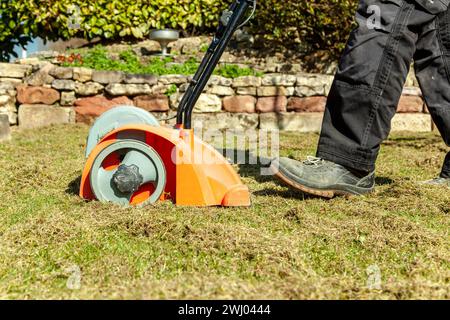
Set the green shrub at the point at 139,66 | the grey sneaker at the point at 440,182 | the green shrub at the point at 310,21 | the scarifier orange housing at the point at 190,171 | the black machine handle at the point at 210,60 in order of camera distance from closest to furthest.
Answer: the scarifier orange housing at the point at 190,171, the black machine handle at the point at 210,60, the grey sneaker at the point at 440,182, the green shrub at the point at 139,66, the green shrub at the point at 310,21

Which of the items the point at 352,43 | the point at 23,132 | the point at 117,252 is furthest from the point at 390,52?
the point at 23,132

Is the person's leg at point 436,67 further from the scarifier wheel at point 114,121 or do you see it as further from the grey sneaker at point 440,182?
the scarifier wheel at point 114,121

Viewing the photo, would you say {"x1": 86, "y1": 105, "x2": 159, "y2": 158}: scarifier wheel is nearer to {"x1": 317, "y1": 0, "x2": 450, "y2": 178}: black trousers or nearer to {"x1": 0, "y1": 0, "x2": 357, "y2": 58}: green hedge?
{"x1": 317, "y1": 0, "x2": 450, "y2": 178}: black trousers

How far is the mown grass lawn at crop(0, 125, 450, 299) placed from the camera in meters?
1.42

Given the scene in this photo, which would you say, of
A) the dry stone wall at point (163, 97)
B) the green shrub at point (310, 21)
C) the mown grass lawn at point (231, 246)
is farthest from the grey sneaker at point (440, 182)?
the green shrub at point (310, 21)

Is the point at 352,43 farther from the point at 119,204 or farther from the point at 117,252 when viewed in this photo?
the point at 117,252

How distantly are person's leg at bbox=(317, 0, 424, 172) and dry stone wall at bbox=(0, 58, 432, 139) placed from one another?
11.6 feet

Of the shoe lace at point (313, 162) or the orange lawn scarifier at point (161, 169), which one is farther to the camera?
the shoe lace at point (313, 162)

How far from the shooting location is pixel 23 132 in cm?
530

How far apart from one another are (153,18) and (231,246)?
6.17m

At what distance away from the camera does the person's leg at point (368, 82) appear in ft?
7.91

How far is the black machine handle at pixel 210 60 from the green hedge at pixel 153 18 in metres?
4.39

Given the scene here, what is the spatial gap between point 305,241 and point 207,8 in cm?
608

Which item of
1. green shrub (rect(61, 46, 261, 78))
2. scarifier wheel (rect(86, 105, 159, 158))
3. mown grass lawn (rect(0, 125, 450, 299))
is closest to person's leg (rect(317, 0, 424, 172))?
mown grass lawn (rect(0, 125, 450, 299))
